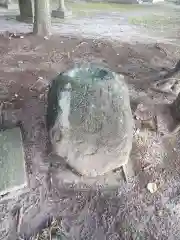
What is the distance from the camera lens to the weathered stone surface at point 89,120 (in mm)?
3186

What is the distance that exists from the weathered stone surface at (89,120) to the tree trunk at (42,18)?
3896mm

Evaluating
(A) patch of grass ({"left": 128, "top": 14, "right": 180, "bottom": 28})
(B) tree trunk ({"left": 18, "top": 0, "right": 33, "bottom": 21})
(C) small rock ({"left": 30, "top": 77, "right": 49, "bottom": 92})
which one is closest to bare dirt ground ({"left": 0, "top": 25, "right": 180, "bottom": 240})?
(C) small rock ({"left": 30, "top": 77, "right": 49, "bottom": 92})

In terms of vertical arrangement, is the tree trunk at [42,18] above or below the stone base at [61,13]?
above

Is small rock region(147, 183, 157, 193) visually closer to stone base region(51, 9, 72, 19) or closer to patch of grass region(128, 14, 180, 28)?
patch of grass region(128, 14, 180, 28)

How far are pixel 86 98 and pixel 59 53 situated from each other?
11.6 feet

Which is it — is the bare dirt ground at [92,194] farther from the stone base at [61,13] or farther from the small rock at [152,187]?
the stone base at [61,13]

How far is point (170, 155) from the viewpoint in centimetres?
390

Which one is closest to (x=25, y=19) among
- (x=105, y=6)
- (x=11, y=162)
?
(x=105, y=6)

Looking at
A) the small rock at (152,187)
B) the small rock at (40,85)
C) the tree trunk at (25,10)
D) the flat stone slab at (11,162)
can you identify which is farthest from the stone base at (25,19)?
the small rock at (152,187)

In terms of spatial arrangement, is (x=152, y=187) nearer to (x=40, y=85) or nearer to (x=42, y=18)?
(x=40, y=85)

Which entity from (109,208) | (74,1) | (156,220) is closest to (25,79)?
(109,208)

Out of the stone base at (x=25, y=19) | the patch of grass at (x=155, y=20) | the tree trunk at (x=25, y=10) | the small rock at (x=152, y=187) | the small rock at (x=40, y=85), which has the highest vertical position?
the tree trunk at (x=25, y=10)

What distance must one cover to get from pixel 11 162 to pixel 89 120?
102 centimetres

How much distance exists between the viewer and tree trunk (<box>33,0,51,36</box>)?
6634 mm
